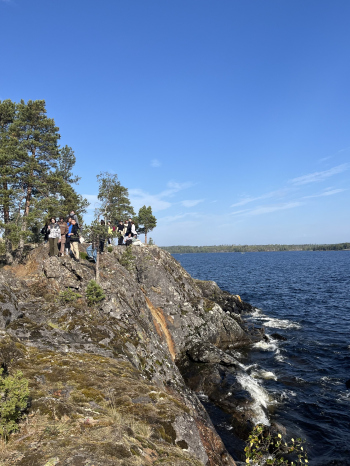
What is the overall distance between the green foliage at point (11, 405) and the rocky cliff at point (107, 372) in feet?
0.69

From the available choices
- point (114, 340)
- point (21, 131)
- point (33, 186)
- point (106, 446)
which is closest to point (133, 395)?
point (106, 446)

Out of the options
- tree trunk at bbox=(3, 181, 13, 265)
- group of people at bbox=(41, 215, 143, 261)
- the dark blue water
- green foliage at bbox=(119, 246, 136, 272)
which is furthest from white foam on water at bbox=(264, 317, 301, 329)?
tree trunk at bbox=(3, 181, 13, 265)

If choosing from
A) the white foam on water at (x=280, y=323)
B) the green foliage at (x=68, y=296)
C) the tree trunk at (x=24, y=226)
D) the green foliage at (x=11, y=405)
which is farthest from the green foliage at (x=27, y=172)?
the white foam on water at (x=280, y=323)

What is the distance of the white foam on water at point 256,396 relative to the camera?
16.1m

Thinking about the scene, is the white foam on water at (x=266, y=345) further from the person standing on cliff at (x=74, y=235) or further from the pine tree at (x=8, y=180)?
the pine tree at (x=8, y=180)

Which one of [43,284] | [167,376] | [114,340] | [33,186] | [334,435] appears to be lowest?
[334,435]

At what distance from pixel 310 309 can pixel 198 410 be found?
1479 inches

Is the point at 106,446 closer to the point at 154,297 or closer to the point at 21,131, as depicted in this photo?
the point at 154,297

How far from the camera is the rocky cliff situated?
5.01 m

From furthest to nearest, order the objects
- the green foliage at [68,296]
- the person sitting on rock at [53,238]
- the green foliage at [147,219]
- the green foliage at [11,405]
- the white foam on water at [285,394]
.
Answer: the green foliage at [147,219] → the white foam on water at [285,394] → the person sitting on rock at [53,238] → the green foliage at [68,296] → the green foliage at [11,405]

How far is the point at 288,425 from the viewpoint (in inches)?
628

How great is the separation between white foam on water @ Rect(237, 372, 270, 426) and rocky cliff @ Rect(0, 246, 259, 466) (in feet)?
1.47

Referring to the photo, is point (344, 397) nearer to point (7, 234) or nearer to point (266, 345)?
point (266, 345)

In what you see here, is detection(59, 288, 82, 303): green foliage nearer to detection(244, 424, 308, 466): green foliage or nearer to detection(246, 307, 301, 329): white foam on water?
detection(244, 424, 308, 466): green foliage
